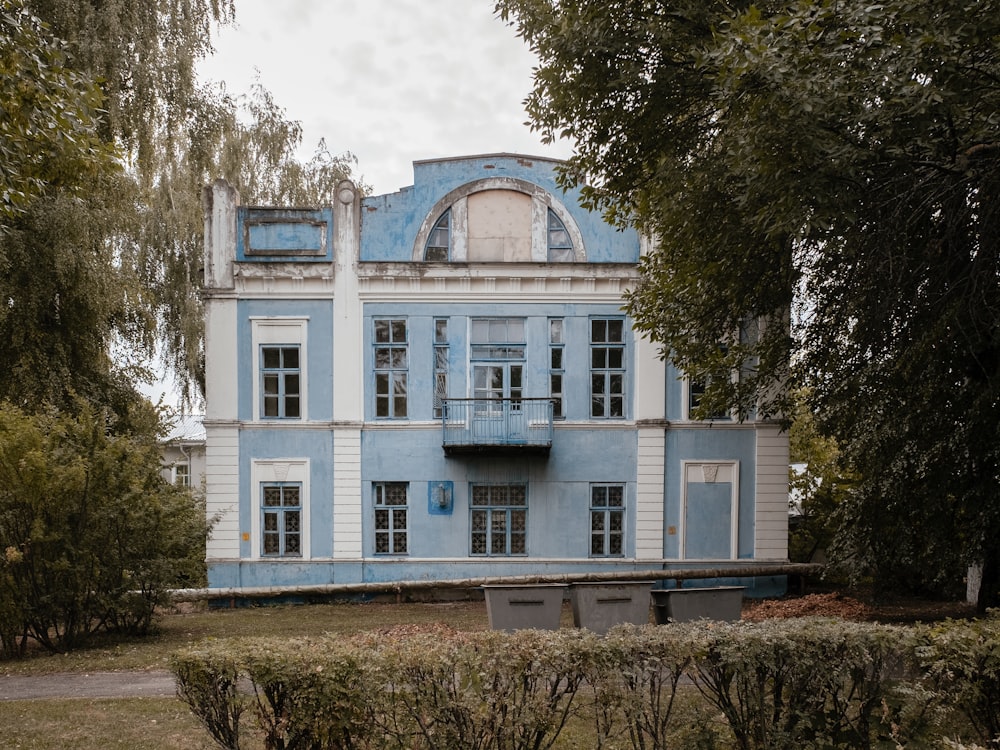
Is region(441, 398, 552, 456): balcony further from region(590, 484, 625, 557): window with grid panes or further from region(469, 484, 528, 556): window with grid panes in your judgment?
region(590, 484, 625, 557): window with grid panes

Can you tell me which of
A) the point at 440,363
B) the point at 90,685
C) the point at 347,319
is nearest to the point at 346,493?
the point at 440,363

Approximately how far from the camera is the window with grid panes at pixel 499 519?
21.3m

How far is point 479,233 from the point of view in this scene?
21453 millimetres

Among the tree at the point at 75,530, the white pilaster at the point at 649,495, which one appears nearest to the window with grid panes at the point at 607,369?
the white pilaster at the point at 649,495

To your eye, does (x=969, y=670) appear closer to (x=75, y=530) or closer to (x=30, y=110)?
(x=30, y=110)

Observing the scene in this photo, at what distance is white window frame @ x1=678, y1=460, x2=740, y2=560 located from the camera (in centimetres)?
2122

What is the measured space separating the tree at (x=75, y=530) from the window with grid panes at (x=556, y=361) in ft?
30.0

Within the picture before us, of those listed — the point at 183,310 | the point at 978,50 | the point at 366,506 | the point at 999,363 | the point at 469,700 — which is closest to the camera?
the point at 469,700

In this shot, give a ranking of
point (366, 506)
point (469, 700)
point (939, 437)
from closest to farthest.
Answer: point (469, 700) < point (939, 437) < point (366, 506)

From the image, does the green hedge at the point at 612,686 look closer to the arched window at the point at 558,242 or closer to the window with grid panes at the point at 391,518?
the window with grid panes at the point at 391,518

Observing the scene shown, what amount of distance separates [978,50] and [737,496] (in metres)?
13.7

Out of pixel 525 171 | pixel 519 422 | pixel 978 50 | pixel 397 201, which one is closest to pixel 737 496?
pixel 519 422

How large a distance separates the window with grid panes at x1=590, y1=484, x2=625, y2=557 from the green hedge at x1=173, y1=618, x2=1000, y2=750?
47.4ft

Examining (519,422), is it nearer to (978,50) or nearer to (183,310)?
(183,310)
